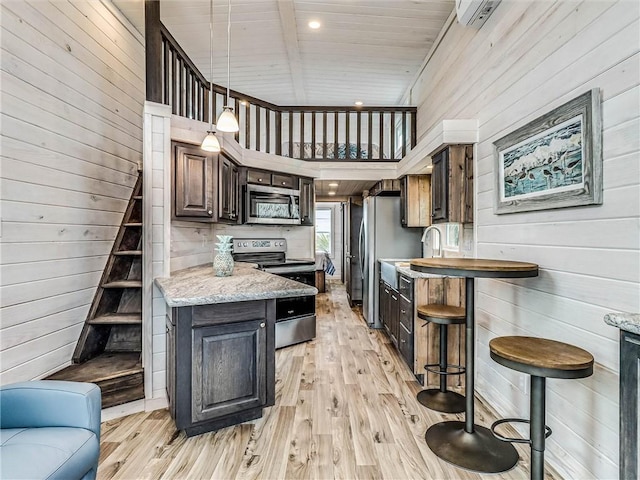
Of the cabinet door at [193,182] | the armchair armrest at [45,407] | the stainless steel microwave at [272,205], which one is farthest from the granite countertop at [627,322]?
the stainless steel microwave at [272,205]

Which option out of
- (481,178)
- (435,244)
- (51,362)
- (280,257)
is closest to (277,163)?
(280,257)

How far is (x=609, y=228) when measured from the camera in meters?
1.51

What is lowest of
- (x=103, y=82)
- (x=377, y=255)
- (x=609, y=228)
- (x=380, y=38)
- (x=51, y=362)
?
(x=51, y=362)

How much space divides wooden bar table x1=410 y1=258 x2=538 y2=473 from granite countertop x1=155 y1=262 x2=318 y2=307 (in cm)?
84

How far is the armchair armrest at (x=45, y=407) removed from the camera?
1.37 meters

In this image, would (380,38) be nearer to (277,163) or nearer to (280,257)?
(277,163)

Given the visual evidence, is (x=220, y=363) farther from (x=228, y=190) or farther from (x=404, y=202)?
(x=404, y=202)

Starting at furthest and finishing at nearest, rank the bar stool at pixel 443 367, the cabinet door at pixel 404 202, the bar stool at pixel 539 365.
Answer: the cabinet door at pixel 404 202
the bar stool at pixel 443 367
the bar stool at pixel 539 365

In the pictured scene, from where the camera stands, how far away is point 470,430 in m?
2.08

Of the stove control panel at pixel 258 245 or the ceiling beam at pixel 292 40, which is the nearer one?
the ceiling beam at pixel 292 40

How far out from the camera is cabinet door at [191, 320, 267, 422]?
206 centimetres

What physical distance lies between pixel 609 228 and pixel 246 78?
497 centimetres

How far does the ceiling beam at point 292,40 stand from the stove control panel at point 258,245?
243cm

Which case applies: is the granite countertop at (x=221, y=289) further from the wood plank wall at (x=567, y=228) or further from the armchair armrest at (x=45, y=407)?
the wood plank wall at (x=567, y=228)
